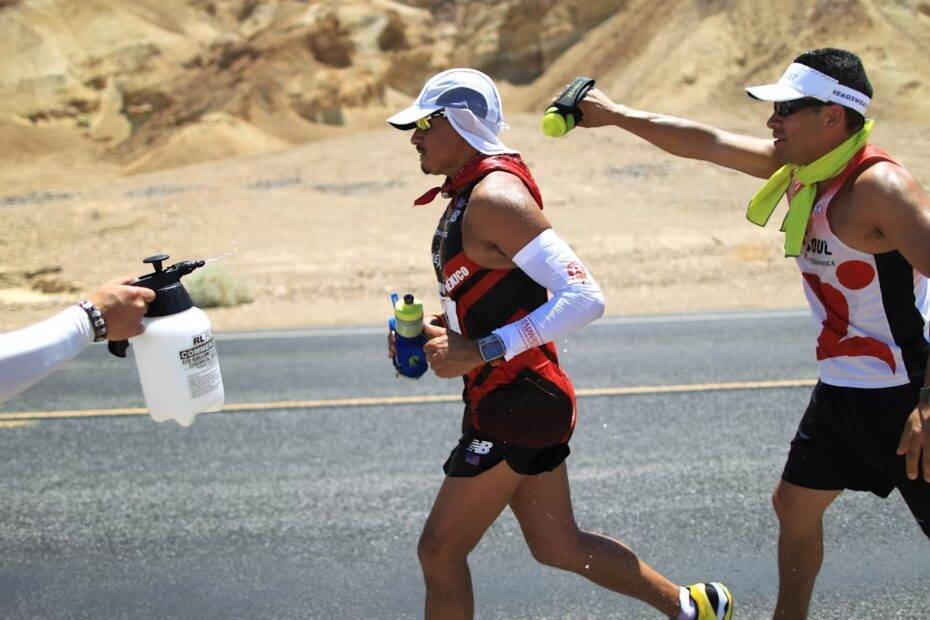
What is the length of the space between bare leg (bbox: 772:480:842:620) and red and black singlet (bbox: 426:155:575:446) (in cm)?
90

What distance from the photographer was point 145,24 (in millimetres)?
38875

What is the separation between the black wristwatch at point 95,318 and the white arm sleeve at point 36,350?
0.18 ft

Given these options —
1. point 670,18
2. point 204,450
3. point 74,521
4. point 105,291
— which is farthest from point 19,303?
point 670,18

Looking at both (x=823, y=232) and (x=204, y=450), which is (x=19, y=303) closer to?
(x=204, y=450)

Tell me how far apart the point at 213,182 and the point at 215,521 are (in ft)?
60.3

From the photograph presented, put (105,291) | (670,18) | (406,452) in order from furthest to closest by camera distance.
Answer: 1. (670,18)
2. (406,452)
3. (105,291)

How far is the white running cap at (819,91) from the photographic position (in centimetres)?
354

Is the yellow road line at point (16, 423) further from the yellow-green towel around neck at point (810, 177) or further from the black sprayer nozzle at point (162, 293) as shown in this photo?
the yellow-green towel around neck at point (810, 177)

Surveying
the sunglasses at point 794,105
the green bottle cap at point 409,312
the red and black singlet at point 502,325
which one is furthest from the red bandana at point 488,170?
the sunglasses at point 794,105

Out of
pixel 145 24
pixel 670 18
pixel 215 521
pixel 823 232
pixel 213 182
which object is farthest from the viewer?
pixel 145 24

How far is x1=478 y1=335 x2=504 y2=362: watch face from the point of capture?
3.35 meters

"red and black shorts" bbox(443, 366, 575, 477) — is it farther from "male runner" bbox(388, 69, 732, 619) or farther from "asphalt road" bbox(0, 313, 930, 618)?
"asphalt road" bbox(0, 313, 930, 618)

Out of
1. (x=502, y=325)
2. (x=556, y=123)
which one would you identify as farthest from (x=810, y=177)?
(x=502, y=325)

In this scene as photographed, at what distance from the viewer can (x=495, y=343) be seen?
3348 mm
